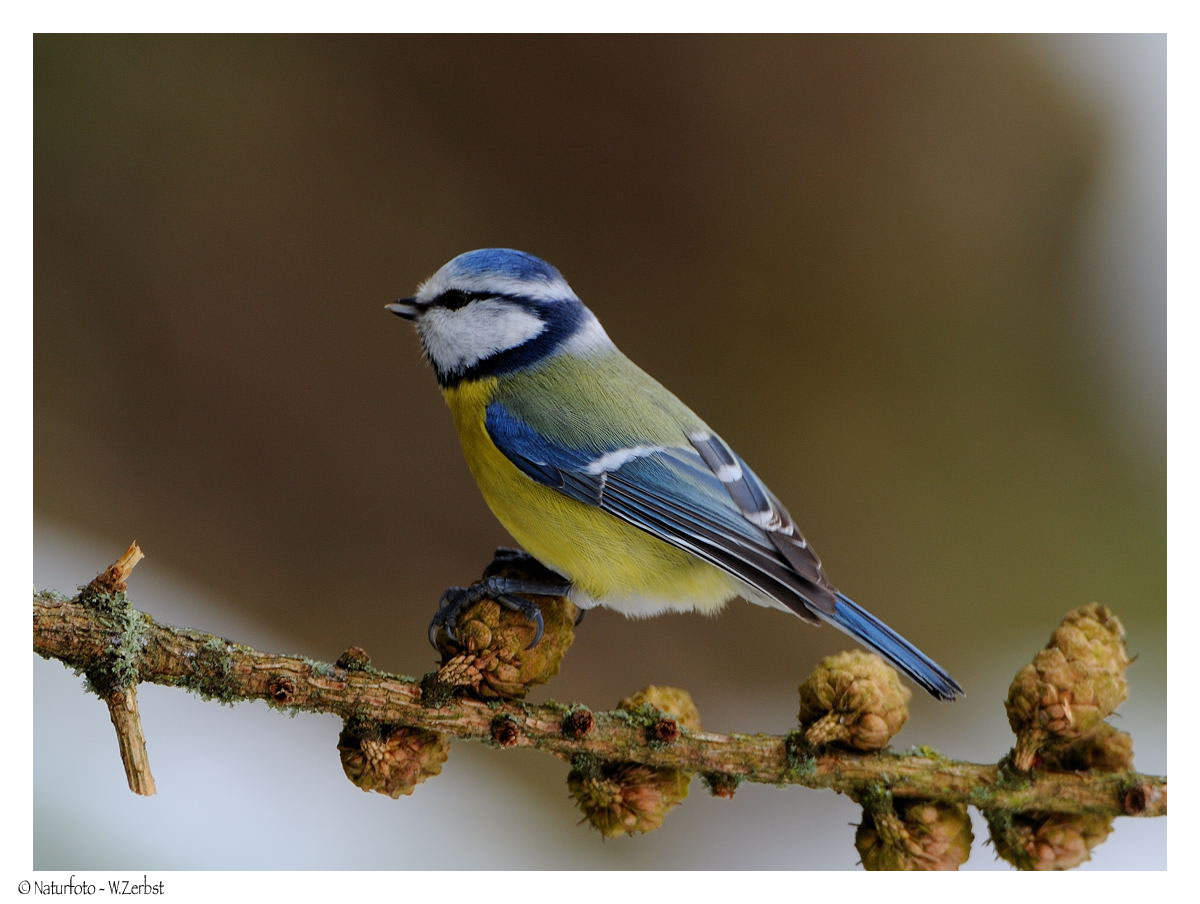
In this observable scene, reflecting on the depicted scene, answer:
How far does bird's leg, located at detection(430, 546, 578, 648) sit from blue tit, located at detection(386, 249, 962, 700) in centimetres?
2

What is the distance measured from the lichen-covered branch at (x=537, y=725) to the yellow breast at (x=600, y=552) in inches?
8.9

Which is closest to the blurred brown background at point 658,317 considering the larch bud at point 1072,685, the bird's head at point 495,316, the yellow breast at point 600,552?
the bird's head at point 495,316

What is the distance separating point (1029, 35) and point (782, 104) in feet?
1.21

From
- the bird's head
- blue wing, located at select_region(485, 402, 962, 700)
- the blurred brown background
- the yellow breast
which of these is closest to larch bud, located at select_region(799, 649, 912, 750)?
blue wing, located at select_region(485, 402, 962, 700)

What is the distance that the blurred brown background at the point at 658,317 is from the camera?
1.43 m

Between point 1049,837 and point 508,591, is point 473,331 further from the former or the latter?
point 1049,837

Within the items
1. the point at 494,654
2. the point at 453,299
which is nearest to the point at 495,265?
the point at 453,299

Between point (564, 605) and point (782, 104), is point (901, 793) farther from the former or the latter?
point (782, 104)

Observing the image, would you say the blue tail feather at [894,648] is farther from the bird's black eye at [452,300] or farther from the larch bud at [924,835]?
the bird's black eye at [452,300]

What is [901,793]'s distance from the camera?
763mm

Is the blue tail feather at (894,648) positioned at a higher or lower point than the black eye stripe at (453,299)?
lower

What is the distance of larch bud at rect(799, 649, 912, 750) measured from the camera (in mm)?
748

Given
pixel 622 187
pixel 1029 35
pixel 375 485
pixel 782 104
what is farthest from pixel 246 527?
pixel 1029 35

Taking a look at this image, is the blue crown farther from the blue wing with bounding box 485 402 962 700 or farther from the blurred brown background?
the blurred brown background
